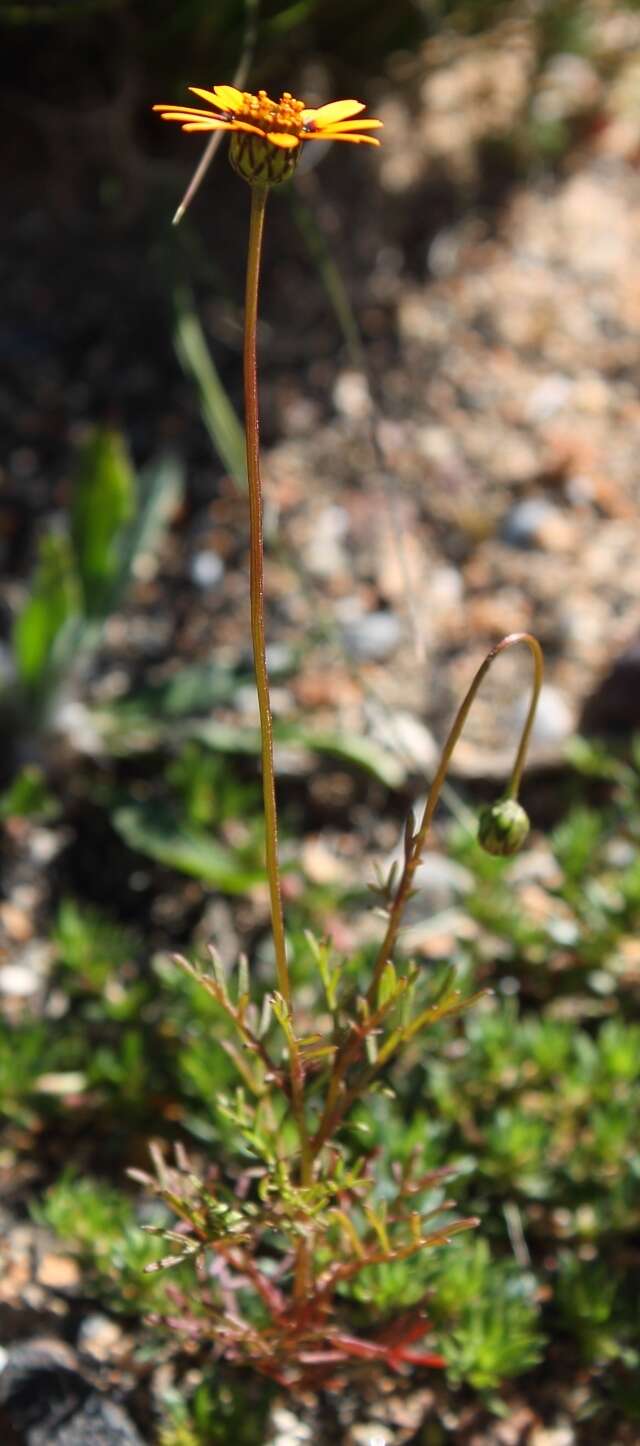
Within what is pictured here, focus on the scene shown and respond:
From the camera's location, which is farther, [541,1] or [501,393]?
[541,1]

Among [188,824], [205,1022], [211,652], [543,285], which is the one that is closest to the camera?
[205,1022]

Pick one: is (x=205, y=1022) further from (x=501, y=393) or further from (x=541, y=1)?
(x=541, y=1)

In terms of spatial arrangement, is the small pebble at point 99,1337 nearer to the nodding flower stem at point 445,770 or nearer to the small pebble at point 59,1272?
the small pebble at point 59,1272

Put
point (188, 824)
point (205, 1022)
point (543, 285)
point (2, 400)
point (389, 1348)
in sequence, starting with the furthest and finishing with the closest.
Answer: point (543, 285) → point (2, 400) → point (188, 824) → point (205, 1022) → point (389, 1348)

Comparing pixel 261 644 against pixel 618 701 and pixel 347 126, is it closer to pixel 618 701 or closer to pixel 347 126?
pixel 347 126

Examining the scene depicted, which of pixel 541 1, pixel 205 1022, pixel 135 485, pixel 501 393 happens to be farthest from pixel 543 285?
pixel 205 1022

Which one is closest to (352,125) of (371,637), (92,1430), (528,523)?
(92,1430)

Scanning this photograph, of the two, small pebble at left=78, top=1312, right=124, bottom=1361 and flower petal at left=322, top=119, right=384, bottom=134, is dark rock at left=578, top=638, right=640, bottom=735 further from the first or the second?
flower petal at left=322, top=119, right=384, bottom=134

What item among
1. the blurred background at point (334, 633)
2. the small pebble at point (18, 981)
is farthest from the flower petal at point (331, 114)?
the small pebble at point (18, 981)
